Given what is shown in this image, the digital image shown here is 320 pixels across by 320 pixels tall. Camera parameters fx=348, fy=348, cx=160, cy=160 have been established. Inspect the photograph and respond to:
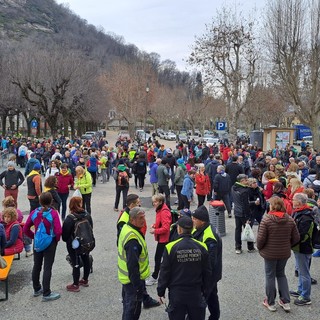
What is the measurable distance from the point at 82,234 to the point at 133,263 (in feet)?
5.09

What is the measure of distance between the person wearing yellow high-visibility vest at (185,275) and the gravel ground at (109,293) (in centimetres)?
148

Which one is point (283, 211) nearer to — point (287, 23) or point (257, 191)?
point (257, 191)

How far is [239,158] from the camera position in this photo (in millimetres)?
12336

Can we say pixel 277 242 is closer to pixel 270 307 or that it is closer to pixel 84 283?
pixel 270 307

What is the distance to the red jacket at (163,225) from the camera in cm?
547

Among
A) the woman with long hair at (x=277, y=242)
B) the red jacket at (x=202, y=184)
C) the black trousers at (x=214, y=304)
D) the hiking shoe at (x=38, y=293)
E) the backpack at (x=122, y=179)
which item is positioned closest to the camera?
the black trousers at (x=214, y=304)

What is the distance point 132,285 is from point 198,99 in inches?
2495

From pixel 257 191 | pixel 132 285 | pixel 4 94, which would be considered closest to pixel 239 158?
pixel 257 191

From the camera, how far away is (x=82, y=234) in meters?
5.17

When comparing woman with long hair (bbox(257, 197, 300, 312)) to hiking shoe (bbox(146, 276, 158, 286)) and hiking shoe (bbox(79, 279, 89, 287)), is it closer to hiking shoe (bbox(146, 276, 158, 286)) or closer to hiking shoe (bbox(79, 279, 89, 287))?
hiking shoe (bbox(146, 276, 158, 286))

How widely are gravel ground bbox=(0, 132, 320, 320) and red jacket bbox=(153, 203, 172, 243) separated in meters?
0.88

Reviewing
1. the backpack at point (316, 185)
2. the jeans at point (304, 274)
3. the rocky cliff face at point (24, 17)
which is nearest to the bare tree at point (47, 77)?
the backpack at point (316, 185)

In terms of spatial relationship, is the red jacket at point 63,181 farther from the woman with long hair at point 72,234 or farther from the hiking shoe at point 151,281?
the hiking shoe at point 151,281

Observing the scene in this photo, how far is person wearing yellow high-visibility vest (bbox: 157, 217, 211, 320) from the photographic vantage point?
344cm
